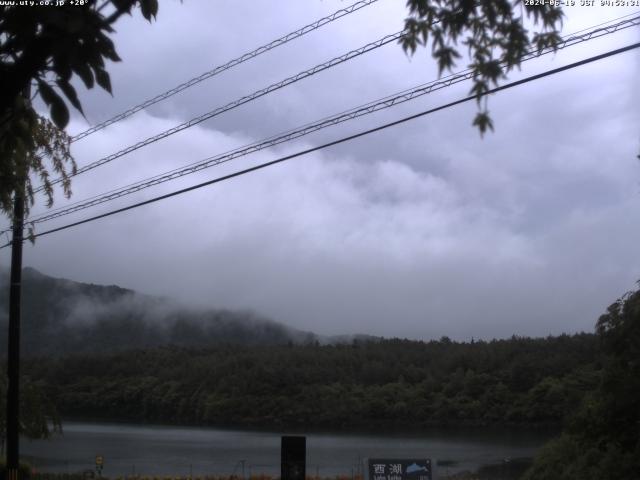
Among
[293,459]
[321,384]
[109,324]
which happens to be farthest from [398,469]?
[109,324]

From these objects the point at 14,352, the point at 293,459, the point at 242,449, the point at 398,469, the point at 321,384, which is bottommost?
the point at 242,449

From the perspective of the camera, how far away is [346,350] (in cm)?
5638

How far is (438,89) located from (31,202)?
24.0 feet

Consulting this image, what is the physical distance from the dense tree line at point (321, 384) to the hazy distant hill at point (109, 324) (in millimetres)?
7393

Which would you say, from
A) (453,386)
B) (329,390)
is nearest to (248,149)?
(453,386)

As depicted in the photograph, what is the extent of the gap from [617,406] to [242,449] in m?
28.5

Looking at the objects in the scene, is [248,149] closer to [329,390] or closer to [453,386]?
[453,386]

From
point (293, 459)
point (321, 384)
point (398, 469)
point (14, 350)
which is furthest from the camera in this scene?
point (321, 384)

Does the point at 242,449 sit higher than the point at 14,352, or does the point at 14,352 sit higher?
the point at 14,352

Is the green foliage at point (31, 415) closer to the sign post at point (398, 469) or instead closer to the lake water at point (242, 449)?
the lake water at point (242, 449)

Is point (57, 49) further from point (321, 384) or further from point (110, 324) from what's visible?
point (110, 324)

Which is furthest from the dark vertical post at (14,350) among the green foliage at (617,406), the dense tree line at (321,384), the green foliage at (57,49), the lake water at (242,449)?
the dense tree line at (321,384)

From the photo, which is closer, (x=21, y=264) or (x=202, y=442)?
(x=21, y=264)

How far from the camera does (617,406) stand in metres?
10.4
